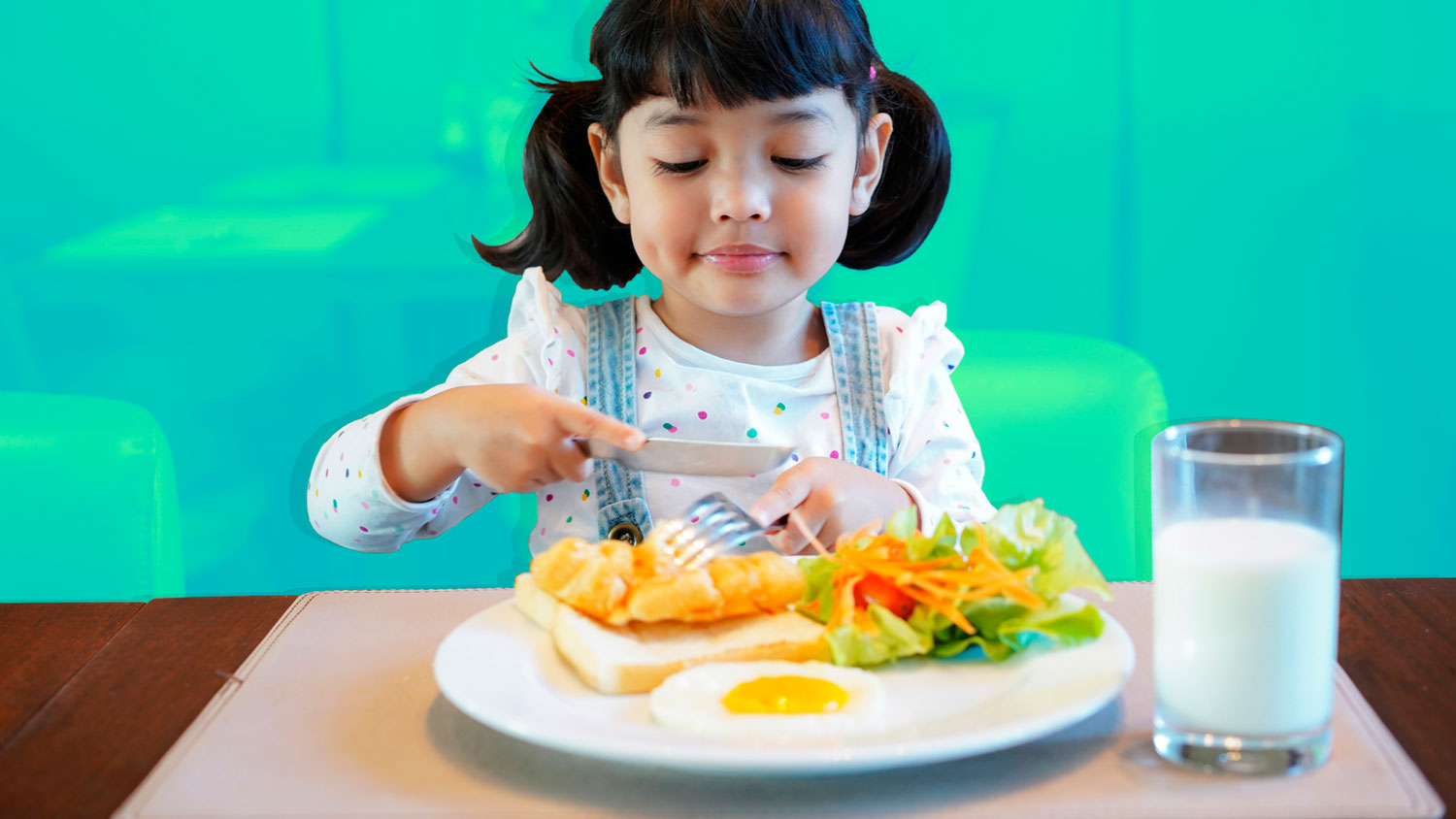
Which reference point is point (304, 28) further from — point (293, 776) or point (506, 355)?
point (293, 776)

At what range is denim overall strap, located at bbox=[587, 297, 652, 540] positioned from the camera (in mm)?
1311

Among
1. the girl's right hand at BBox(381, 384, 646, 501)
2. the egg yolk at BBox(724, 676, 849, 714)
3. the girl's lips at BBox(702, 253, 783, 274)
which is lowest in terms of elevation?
the egg yolk at BBox(724, 676, 849, 714)

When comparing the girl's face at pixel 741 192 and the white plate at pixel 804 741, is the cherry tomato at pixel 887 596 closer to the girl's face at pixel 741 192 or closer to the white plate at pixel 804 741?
the white plate at pixel 804 741

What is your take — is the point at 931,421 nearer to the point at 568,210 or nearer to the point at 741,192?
the point at 741,192

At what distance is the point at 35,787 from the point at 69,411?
0.76 meters

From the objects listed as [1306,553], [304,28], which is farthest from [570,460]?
[304,28]

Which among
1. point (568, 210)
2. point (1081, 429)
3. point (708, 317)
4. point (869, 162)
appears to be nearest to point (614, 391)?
point (708, 317)

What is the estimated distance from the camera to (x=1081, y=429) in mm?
1432

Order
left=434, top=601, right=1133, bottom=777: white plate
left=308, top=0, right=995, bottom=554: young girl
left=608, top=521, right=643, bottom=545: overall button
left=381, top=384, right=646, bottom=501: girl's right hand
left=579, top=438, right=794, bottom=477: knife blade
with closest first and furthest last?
left=434, top=601, right=1133, bottom=777: white plate < left=579, top=438, right=794, bottom=477: knife blade < left=381, top=384, right=646, bottom=501: girl's right hand < left=308, top=0, right=995, bottom=554: young girl < left=608, top=521, right=643, bottom=545: overall button

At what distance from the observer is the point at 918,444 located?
1363mm

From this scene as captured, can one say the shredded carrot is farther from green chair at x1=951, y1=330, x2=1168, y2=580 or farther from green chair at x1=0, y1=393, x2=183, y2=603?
green chair at x1=0, y1=393, x2=183, y2=603

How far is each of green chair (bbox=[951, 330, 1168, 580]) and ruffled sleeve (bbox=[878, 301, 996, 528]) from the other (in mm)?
36

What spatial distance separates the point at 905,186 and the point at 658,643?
2.96 ft

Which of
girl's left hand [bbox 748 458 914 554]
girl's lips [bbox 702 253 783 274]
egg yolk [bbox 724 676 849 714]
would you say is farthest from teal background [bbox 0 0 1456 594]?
egg yolk [bbox 724 676 849 714]
